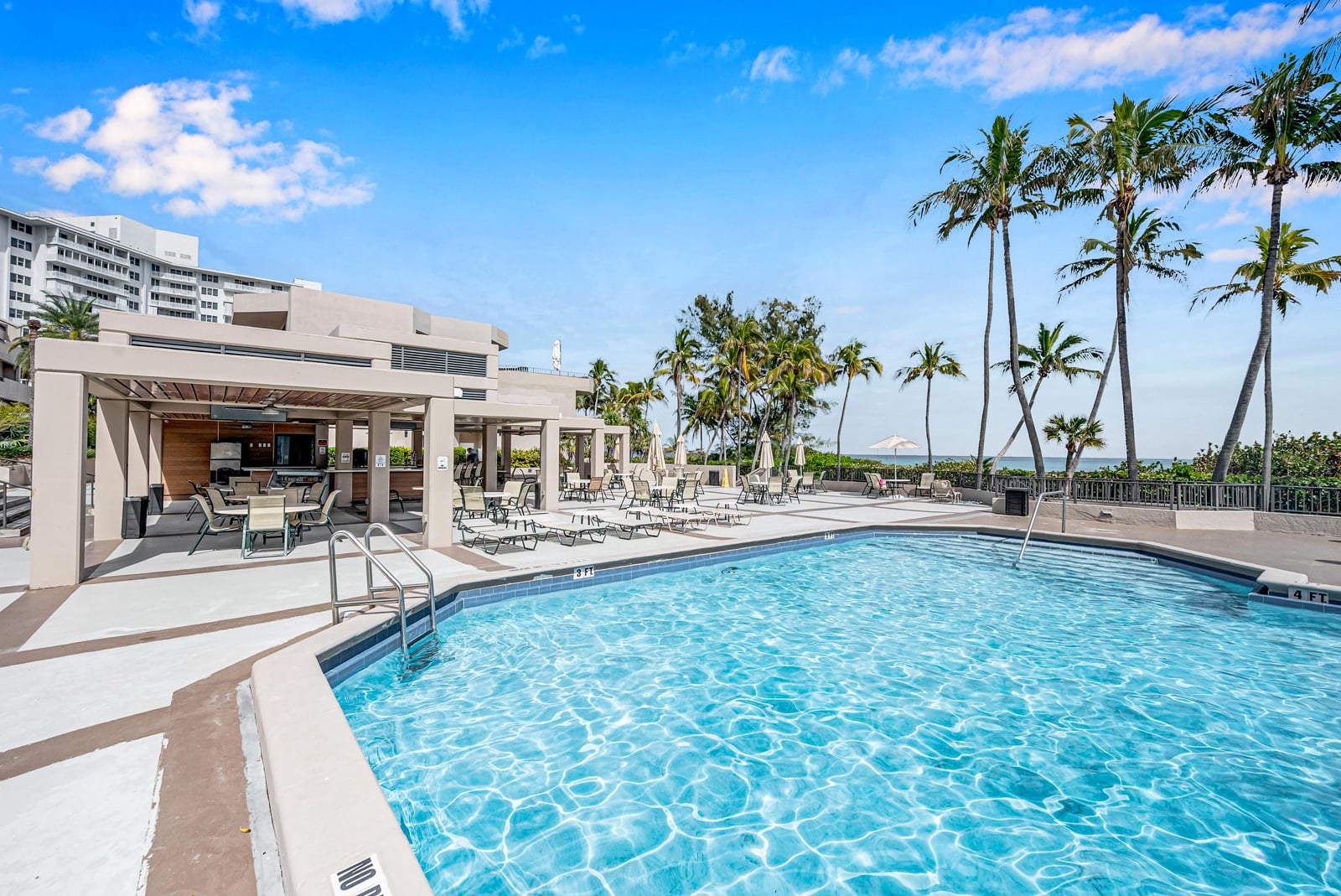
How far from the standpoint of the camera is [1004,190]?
1867 cm

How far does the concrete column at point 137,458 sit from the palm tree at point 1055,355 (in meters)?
28.6

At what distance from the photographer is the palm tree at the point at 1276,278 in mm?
15859

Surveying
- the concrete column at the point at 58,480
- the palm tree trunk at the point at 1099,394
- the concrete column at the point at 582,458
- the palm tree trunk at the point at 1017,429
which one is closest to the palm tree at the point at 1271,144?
the palm tree trunk at the point at 1099,394

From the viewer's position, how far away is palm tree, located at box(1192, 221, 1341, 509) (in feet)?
52.0

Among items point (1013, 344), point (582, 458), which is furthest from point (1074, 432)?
point (582, 458)

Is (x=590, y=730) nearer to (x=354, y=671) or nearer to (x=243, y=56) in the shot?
(x=354, y=671)

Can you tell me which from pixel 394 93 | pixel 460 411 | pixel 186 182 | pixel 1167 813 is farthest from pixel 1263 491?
pixel 186 182

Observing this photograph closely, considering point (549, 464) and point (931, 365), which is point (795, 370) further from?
point (549, 464)

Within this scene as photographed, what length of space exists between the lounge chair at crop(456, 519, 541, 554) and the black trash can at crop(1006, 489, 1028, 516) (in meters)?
13.9

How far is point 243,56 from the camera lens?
13.7 m

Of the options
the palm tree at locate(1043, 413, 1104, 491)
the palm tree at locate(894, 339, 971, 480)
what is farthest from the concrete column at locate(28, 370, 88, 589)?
the palm tree at locate(894, 339, 971, 480)

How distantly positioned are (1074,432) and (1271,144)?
12.0 m

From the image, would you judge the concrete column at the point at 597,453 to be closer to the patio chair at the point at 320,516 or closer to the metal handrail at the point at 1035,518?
the patio chair at the point at 320,516

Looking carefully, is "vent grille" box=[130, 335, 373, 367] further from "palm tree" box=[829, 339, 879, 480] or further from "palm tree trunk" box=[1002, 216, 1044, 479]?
"palm tree" box=[829, 339, 879, 480]
